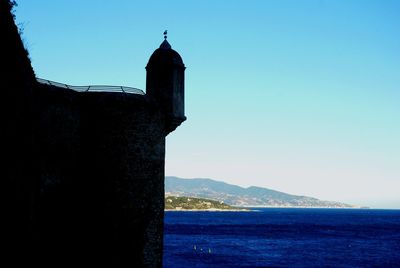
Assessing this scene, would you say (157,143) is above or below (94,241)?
above

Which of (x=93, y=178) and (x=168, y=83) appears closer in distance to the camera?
(x=93, y=178)

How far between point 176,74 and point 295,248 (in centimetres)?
7073

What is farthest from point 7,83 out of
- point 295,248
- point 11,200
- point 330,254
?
point 295,248

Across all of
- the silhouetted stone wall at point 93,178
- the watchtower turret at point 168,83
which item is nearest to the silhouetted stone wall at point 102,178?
the silhouetted stone wall at point 93,178

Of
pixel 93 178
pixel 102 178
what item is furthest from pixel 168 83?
pixel 93 178

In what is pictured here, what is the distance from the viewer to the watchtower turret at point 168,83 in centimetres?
1830

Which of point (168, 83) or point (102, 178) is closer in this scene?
point (102, 178)

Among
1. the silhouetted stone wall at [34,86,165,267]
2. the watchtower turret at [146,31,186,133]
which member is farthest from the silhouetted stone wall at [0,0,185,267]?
the watchtower turret at [146,31,186,133]

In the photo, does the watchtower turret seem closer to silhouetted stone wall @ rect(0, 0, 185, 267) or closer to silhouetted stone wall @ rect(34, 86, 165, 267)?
silhouetted stone wall @ rect(0, 0, 185, 267)

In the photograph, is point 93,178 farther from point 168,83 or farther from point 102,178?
point 168,83

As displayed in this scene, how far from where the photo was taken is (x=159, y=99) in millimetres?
18297

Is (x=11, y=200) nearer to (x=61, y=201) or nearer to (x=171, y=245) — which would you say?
(x=61, y=201)

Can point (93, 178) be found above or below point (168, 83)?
below

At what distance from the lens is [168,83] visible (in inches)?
725
